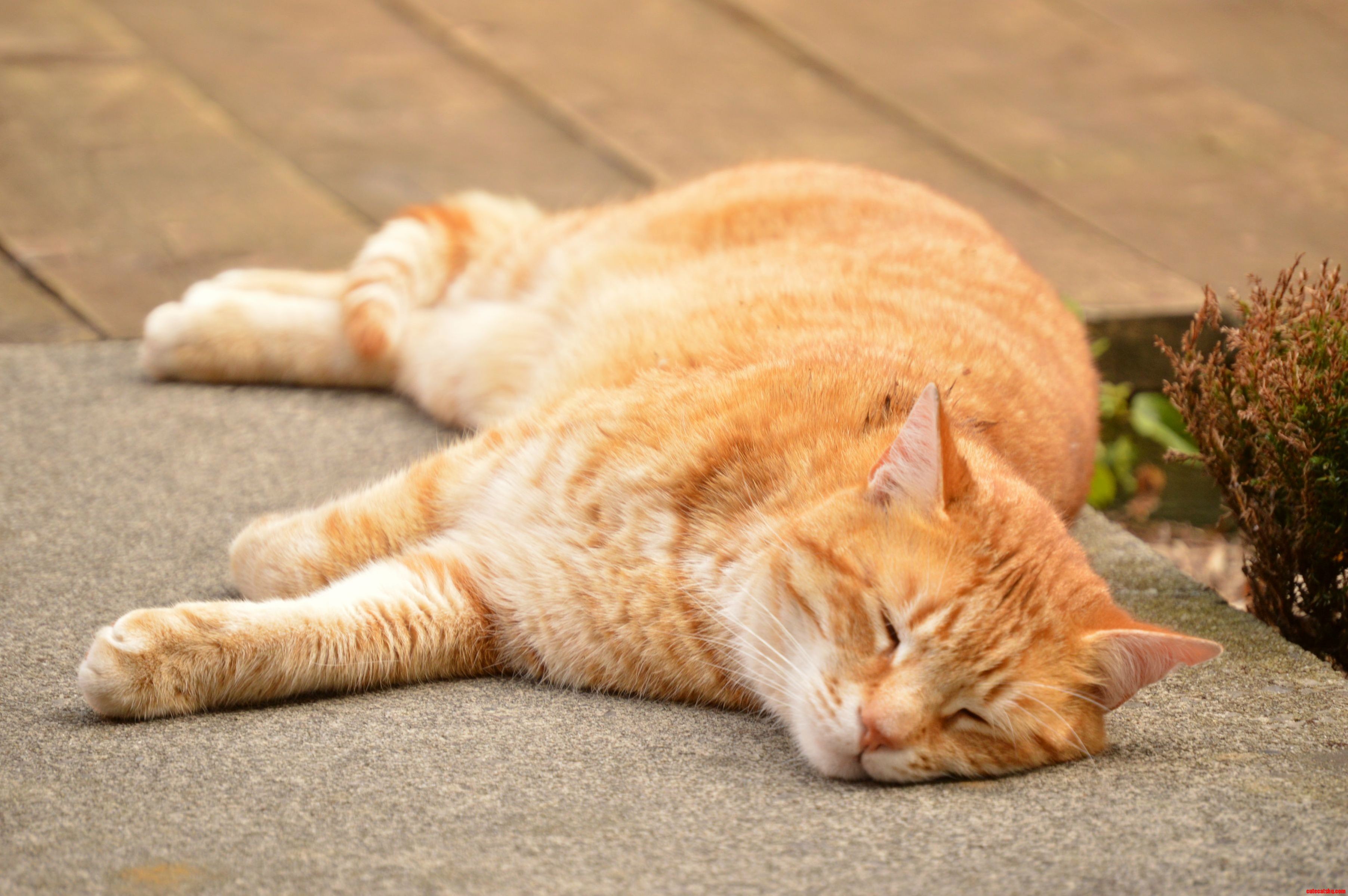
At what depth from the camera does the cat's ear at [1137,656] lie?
1777mm

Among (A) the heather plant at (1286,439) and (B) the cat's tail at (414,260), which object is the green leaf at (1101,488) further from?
(B) the cat's tail at (414,260)

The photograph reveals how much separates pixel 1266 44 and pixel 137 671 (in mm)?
6465

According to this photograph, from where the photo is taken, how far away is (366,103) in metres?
5.19

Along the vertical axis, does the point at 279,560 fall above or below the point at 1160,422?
below

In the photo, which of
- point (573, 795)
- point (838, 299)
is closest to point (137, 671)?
point (573, 795)

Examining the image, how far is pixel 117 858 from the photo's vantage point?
62.9 inches

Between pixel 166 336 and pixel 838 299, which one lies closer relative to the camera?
pixel 838 299

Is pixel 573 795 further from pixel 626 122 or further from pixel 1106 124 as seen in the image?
pixel 1106 124

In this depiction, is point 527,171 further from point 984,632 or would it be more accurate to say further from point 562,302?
point 984,632

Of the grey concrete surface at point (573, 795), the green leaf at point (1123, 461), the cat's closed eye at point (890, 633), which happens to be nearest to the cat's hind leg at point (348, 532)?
the grey concrete surface at point (573, 795)

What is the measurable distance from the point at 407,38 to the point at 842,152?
2.05m

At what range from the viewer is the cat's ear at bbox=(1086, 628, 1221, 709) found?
1.78m

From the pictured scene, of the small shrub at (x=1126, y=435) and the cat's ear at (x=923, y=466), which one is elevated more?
the cat's ear at (x=923, y=466)

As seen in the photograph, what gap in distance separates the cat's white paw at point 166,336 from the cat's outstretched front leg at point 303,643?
1.29m
